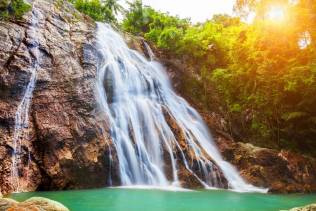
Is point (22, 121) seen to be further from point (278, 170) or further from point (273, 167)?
point (278, 170)

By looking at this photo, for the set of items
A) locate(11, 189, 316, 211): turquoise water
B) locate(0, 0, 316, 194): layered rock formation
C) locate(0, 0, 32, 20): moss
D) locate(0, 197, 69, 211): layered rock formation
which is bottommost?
locate(11, 189, 316, 211): turquoise water

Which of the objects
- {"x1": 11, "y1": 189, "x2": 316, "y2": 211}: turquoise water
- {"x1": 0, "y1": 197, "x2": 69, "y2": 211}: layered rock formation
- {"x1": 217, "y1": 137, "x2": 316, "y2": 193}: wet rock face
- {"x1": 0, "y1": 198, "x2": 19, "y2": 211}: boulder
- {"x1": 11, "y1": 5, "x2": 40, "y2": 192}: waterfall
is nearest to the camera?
{"x1": 0, "y1": 197, "x2": 69, "y2": 211}: layered rock formation

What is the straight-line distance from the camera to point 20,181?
11211mm

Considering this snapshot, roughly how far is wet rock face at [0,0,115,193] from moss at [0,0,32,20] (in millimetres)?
376

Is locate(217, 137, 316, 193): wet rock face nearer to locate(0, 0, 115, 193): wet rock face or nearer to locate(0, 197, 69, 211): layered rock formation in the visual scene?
locate(0, 0, 115, 193): wet rock face

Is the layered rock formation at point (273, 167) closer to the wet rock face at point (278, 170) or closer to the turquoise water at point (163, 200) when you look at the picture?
the wet rock face at point (278, 170)

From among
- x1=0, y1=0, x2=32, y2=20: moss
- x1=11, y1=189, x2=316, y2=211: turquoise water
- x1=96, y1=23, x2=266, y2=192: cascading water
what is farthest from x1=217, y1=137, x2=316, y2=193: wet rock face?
x1=0, y1=0, x2=32, y2=20: moss

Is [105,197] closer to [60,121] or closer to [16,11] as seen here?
[60,121]

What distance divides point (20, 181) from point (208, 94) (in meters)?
12.4

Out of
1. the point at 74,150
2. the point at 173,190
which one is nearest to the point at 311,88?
the point at 173,190

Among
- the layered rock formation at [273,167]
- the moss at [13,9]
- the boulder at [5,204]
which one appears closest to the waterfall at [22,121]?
the moss at [13,9]

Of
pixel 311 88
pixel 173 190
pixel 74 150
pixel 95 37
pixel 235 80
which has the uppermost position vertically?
pixel 95 37

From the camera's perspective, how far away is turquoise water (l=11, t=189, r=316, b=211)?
8852 mm

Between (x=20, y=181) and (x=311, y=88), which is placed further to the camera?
(x=311, y=88)
